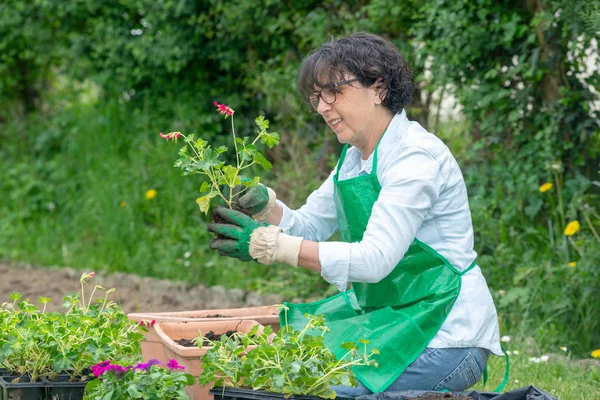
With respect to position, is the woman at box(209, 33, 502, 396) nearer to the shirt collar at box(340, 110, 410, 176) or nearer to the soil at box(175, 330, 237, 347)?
the shirt collar at box(340, 110, 410, 176)

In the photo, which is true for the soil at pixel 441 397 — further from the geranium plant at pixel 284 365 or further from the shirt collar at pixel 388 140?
the shirt collar at pixel 388 140

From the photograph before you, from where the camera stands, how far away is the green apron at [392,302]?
2438mm

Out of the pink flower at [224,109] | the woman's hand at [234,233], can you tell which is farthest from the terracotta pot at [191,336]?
the pink flower at [224,109]

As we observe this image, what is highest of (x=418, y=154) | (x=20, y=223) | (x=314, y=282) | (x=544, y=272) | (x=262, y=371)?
(x=418, y=154)

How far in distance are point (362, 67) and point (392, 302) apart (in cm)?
74

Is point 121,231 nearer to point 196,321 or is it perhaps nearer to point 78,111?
point 78,111

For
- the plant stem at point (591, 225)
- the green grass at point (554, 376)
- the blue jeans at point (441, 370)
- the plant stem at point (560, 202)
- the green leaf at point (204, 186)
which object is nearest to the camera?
the blue jeans at point (441, 370)

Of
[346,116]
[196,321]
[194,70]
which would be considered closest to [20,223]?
[194,70]

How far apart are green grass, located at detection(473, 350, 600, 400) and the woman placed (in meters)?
0.78

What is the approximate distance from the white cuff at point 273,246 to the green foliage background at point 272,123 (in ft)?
5.15

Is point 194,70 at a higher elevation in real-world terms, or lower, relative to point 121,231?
higher

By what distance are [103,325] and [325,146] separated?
3.07 metres

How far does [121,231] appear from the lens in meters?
6.18

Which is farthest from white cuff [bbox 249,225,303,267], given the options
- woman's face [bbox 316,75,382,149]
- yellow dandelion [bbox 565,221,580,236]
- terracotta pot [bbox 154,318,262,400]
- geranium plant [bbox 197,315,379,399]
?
yellow dandelion [bbox 565,221,580,236]
